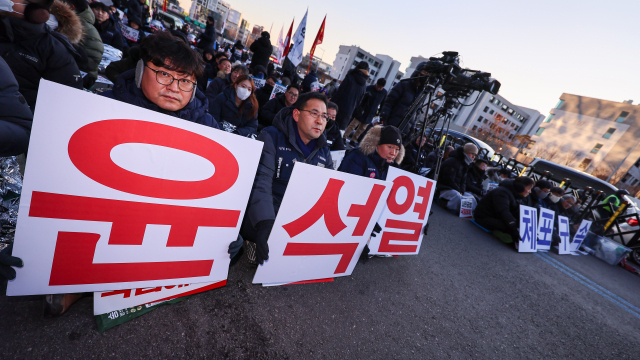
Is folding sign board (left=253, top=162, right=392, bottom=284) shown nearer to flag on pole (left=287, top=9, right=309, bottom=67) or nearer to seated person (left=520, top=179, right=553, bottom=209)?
seated person (left=520, top=179, right=553, bottom=209)

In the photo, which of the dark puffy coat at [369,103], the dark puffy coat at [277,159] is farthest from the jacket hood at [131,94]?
the dark puffy coat at [369,103]

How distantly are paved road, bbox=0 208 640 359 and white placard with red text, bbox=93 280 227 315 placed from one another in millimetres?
96

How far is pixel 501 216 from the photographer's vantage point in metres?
4.79

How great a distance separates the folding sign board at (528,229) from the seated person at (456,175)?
4.05 ft

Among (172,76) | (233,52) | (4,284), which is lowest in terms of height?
(4,284)

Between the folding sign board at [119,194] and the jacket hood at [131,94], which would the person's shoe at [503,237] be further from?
the jacket hood at [131,94]

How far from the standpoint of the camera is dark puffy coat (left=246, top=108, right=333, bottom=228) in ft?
5.77

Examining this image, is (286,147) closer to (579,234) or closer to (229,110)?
(229,110)

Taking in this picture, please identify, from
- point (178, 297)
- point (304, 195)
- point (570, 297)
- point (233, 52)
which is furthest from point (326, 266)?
point (233, 52)

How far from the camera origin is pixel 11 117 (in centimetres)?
129

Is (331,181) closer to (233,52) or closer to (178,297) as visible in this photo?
(178,297)

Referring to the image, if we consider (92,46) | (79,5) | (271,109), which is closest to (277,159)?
(271,109)

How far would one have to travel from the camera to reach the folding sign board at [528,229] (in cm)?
436

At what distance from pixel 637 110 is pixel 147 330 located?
52.2m
